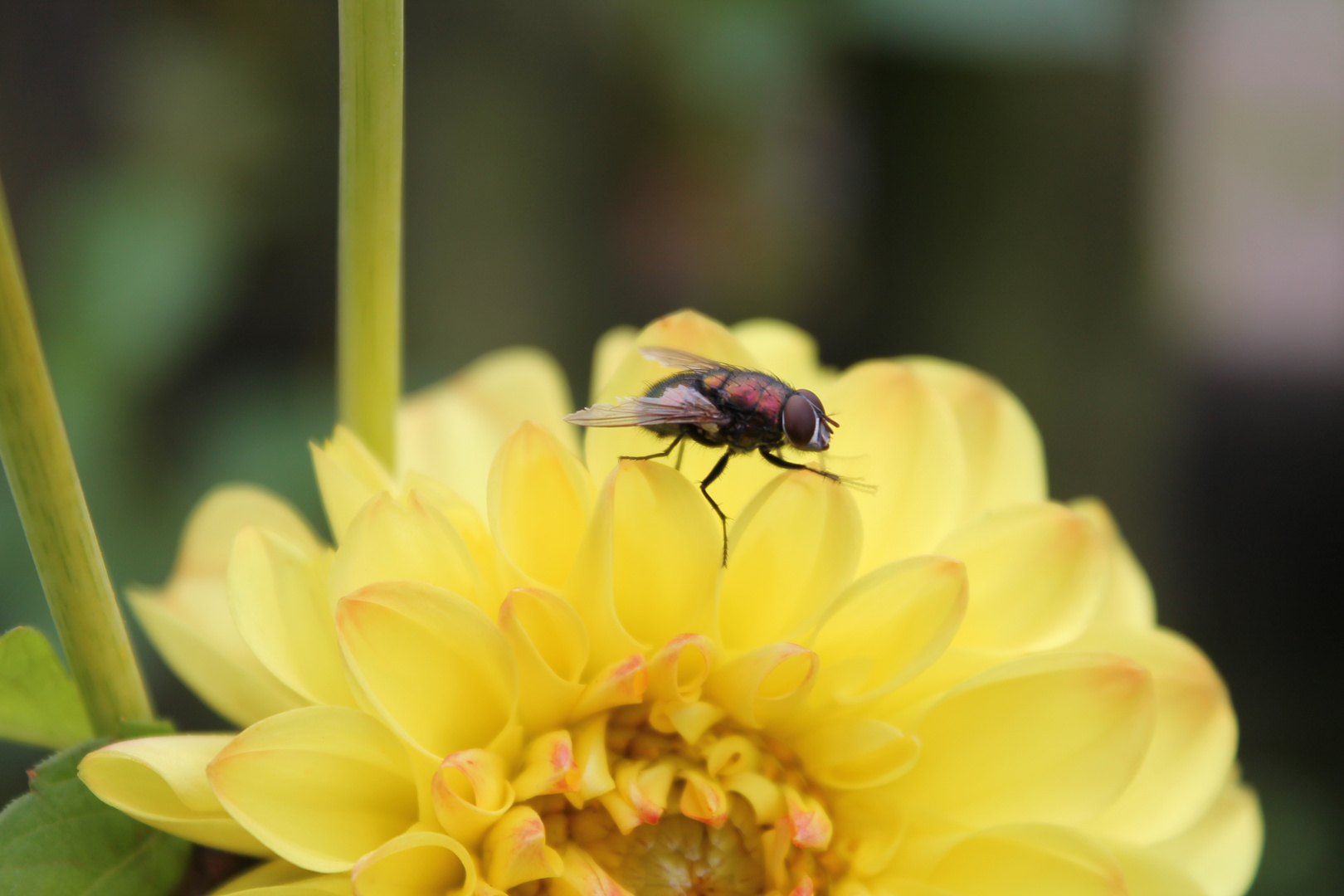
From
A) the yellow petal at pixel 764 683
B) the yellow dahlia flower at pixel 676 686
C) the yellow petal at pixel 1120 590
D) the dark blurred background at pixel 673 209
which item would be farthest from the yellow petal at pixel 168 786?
the dark blurred background at pixel 673 209

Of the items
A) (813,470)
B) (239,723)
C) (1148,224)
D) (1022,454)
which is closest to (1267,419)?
(1148,224)

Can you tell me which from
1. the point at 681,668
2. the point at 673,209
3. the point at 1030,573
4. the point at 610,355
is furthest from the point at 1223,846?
the point at 673,209

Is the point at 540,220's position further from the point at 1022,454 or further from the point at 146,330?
the point at 1022,454

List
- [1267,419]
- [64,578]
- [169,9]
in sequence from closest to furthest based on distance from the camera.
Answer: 1. [64,578]
2. [169,9]
3. [1267,419]

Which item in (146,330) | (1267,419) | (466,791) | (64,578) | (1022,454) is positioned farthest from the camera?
(1267,419)

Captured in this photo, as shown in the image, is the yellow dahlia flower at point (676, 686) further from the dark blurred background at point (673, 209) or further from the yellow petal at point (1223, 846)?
the dark blurred background at point (673, 209)
